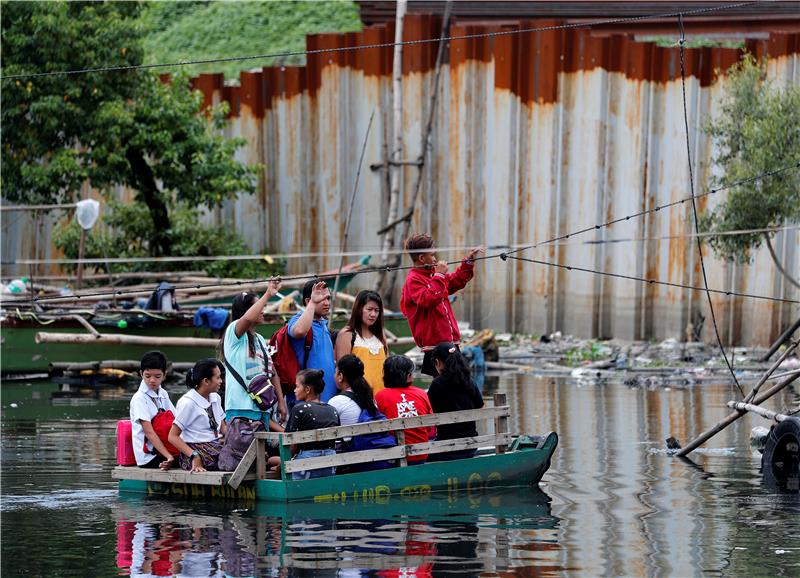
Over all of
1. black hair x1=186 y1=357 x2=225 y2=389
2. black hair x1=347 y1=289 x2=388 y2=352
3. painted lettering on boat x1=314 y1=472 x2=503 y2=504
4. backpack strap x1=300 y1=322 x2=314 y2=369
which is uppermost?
Answer: black hair x1=347 y1=289 x2=388 y2=352

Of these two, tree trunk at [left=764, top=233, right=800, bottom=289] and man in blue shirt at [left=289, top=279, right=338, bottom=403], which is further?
tree trunk at [left=764, top=233, right=800, bottom=289]

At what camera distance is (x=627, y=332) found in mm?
26656

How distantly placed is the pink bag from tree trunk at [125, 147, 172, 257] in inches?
684

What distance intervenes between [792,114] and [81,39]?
13.7 meters

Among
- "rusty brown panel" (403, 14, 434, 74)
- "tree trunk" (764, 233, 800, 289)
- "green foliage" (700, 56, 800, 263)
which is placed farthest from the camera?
"rusty brown panel" (403, 14, 434, 74)

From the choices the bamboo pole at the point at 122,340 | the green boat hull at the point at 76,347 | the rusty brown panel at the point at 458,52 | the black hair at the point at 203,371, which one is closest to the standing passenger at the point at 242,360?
the black hair at the point at 203,371

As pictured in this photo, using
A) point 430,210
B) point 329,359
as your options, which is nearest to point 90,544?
point 329,359

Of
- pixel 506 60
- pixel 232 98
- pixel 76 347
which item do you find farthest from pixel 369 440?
pixel 232 98

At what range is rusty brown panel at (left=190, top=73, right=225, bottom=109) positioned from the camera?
31781 millimetres

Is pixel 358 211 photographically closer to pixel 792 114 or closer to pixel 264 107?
pixel 264 107

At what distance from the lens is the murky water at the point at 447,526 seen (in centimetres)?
984

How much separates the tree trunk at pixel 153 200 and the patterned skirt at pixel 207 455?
1788 centimetres

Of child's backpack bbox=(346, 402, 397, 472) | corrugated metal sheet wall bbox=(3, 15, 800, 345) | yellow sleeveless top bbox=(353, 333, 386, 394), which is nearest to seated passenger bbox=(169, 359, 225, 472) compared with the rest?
child's backpack bbox=(346, 402, 397, 472)

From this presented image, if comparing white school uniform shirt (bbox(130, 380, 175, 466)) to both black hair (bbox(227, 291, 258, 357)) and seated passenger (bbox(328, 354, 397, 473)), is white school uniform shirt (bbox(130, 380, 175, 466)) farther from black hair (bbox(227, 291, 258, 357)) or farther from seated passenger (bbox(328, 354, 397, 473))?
seated passenger (bbox(328, 354, 397, 473))
